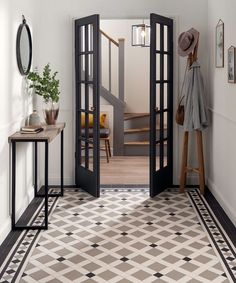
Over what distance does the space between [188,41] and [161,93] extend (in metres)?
0.66

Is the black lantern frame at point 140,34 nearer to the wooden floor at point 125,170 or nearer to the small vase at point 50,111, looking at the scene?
the wooden floor at point 125,170

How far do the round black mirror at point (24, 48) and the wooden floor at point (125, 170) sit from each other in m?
1.97

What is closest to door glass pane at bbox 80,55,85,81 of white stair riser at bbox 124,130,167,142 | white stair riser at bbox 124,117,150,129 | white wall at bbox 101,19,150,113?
white stair riser at bbox 124,130,167,142

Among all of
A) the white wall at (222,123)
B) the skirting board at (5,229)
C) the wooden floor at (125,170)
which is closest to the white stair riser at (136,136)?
the wooden floor at (125,170)

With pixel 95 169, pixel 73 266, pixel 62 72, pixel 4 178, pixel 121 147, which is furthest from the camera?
pixel 121 147

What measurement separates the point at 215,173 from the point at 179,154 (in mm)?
630

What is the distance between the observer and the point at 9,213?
4430 millimetres

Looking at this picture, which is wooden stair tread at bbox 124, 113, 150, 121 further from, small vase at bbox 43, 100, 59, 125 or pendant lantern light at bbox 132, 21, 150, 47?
small vase at bbox 43, 100, 59, 125

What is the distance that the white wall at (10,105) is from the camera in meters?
4.14

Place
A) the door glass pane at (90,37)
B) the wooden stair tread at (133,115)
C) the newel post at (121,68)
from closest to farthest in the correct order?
1. the door glass pane at (90,37)
2. the newel post at (121,68)
3. the wooden stair tread at (133,115)

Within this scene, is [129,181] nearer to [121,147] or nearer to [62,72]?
[62,72]

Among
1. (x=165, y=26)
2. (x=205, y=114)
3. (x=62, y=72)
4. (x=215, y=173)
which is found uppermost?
(x=165, y=26)

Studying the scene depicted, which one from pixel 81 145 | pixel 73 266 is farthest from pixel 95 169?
pixel 73 266

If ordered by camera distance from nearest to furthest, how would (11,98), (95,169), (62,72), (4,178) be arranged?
(4,178) < (11,98) < (95,169) < (62,72)
